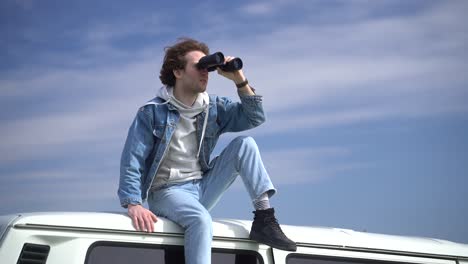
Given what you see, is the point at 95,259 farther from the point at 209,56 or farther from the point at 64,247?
the point at 209,56

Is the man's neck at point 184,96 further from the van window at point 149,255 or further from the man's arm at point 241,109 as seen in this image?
the van window at point 149,255

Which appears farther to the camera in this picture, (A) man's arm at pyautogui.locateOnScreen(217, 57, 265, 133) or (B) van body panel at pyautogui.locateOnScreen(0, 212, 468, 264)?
(A) man's arm at pyautogui.locateOnScreen(217, 57, 265, 133)

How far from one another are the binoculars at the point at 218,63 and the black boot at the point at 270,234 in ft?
3.33

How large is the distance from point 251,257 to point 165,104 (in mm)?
1162

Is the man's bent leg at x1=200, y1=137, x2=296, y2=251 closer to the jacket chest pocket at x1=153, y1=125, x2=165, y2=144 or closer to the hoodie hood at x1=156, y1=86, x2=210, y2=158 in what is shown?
the hoodie hood at x1=156, y1=86, x2=210, y2=158

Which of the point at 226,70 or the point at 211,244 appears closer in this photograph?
the point at 211,244

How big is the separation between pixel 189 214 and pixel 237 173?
553mm

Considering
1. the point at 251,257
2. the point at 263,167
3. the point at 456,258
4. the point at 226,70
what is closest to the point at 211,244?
the point at 251,257

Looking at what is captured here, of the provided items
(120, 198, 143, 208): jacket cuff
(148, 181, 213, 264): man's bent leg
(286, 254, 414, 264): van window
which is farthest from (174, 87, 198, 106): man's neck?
(286, 254, 414, 264): van window

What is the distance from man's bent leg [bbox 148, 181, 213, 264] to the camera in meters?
3.76

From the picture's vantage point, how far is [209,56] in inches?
175

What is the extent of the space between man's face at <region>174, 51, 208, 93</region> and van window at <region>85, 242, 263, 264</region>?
3.72 feet

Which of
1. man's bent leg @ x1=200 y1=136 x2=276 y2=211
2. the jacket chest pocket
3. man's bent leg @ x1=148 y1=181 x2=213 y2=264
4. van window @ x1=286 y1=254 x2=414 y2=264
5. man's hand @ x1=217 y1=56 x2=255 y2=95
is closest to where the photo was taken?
man's bent leg @ x1=148 y1=181 x2=213 y2=264

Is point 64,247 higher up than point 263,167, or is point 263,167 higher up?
point 263,167
